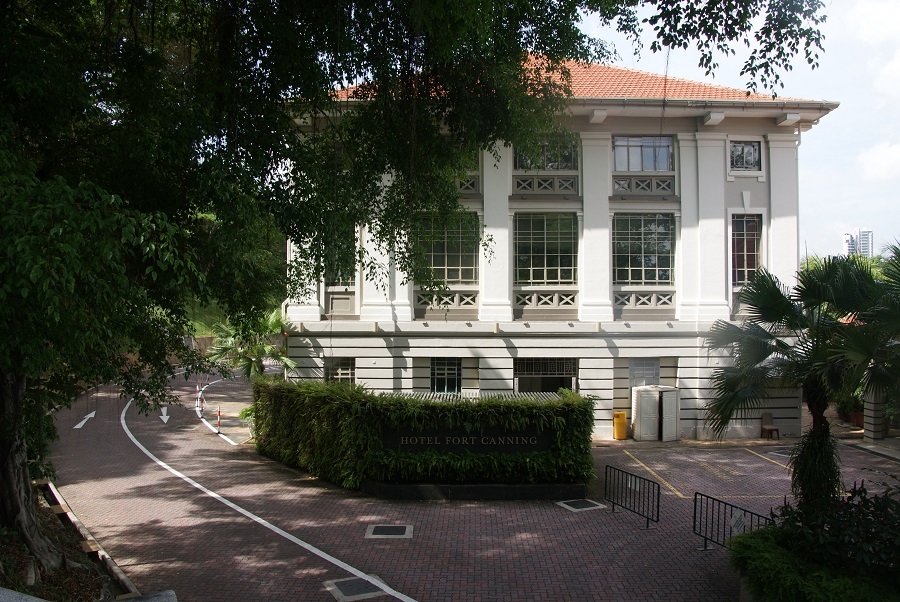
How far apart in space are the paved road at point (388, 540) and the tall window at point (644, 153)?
9.13 meters

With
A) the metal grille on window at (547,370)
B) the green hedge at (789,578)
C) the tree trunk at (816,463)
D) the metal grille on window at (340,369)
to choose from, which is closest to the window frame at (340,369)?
the metal grille on window at (340,369)

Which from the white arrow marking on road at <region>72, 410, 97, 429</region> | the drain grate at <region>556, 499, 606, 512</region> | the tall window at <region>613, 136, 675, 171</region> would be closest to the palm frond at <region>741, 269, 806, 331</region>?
the drain grate at <region>556, 499, 606, 512</region>

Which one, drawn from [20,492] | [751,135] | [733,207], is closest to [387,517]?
[20,492]

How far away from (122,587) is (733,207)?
1984 centimetres

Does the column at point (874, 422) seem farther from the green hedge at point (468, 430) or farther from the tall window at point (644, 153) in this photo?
the green hedge at point (468, 430)

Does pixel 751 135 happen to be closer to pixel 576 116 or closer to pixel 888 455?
pixel 576 116

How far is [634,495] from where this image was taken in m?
13.6

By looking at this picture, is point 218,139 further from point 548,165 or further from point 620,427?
point 620,427

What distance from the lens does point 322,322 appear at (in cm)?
2175

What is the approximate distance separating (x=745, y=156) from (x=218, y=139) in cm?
1822

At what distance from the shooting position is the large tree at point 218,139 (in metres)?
6.66

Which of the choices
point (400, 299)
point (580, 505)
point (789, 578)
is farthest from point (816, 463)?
point (400, 299)

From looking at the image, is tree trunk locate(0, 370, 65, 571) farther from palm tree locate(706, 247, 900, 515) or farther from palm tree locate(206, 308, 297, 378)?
palm tree locate(206, 308, 297, 378)

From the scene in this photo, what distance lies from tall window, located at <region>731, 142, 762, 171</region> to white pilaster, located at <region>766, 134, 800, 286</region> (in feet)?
1.32
